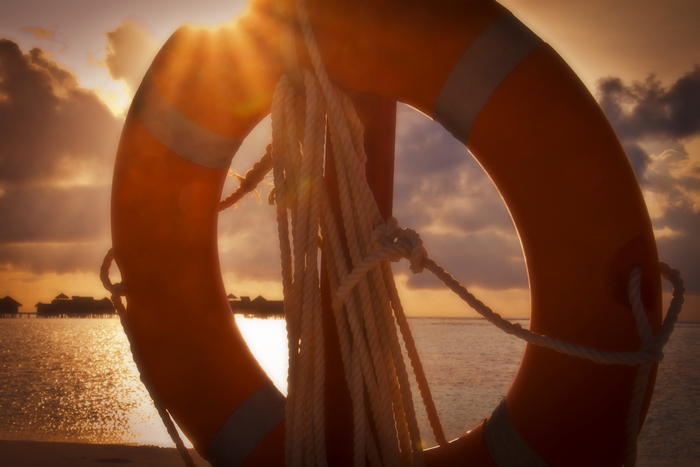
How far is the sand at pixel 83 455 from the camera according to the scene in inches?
76.0

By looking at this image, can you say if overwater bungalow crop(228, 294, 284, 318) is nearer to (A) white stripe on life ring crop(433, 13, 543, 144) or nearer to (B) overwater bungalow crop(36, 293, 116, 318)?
(B) overwater bungalow crop(36, 293, 116, 318)

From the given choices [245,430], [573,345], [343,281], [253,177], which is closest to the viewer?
[573,345]

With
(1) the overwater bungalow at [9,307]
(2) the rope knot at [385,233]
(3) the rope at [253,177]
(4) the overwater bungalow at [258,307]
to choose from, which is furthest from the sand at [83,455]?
(1) the overwater bungalow at [9,307]

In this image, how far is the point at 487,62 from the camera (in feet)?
2.73

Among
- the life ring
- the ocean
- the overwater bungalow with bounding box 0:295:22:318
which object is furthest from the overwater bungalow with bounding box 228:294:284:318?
the life ring

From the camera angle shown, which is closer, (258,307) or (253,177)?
(253,177)

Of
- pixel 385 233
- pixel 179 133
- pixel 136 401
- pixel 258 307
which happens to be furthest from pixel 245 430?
pixel 258 307

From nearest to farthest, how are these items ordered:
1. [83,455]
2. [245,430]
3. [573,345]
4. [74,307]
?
[573,345]
[245,430]
[83,455]
[74,307]

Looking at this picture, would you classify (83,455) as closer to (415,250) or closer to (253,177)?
(253,177)

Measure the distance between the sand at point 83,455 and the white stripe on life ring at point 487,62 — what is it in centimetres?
201

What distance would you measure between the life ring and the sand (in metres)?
1.34

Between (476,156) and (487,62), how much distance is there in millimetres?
179

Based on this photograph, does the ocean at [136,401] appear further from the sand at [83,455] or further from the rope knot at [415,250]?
the rope knot at [415,250]

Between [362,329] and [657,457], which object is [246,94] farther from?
[657,457]
